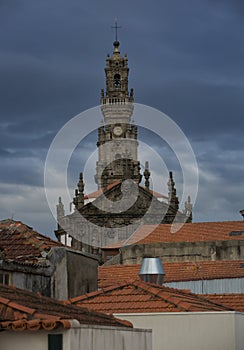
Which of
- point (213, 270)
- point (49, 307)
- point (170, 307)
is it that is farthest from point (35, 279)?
point (213, 270)

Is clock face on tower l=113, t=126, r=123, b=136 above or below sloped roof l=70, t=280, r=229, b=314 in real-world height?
above

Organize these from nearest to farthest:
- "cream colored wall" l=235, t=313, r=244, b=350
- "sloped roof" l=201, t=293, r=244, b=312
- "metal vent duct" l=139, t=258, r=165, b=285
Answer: "cream colored wall" l=235, t=313, r=244, b=350 < "metal vent duct" l=139, t=258, r=165, b=285 < "sloped roof" l=201, t=293, r=244, b=312

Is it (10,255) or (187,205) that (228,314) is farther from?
(187,205)

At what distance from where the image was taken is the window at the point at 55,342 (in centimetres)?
1154

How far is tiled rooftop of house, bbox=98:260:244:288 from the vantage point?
40500mm

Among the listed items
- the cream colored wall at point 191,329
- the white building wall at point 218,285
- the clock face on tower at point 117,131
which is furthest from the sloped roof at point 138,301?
the clock face on tower at point 117,131

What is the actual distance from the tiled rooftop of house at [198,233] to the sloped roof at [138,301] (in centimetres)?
3187

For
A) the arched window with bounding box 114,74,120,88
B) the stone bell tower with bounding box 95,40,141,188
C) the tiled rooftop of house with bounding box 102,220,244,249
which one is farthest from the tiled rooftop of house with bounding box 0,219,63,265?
the arched window with bounding box 114,74,120,88

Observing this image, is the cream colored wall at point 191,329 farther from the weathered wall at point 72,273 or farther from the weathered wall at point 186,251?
the weathered wall at point 186,251

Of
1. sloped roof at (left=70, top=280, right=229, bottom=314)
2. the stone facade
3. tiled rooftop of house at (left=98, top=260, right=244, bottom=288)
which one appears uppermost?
the stone facade

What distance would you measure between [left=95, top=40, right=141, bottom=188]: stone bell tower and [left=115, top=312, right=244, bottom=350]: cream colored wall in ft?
269

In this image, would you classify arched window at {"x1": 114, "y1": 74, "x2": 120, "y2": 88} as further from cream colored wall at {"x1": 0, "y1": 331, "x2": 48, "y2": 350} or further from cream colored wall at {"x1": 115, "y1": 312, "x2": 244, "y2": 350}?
cream colored wall at {"x1": 0, "y1": 331, "x2": 48, "y2": 350}

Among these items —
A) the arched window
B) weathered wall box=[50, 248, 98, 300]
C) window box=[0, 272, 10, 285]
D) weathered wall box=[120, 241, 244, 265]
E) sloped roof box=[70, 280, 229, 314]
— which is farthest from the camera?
the arched window

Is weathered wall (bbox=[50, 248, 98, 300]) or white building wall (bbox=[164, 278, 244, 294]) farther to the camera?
white building wall (bbox=[164, 278, 244, 294])
